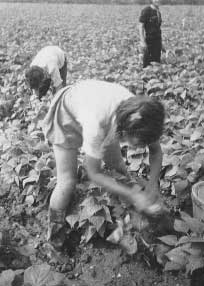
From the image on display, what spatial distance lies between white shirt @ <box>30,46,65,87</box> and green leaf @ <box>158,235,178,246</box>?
2483 millimetres

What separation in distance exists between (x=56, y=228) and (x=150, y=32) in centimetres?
541

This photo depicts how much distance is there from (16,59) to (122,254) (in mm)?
7246

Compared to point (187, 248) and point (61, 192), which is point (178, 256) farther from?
point (61, 192)

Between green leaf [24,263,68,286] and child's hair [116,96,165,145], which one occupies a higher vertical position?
child's hair [116,96,165,145]

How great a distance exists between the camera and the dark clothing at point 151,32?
781 cm

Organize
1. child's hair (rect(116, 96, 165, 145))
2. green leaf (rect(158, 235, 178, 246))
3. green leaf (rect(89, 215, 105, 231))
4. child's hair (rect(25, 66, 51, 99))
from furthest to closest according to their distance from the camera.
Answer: child's hair (rect(25, 66, 51, 99))
green leaf (rect(89, 215, 105, 231))
green leaf (rect(158, 235, 178, 246))
child's hair (rect(116, 96, 165, 145))

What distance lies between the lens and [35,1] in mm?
27875

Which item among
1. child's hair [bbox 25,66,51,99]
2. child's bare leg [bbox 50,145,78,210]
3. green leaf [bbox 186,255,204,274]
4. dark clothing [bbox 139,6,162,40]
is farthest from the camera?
dark clothing [bbox 139,6,162,40]

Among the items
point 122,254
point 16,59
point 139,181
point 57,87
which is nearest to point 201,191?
point 139,181

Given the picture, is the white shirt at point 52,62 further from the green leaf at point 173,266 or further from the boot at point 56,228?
the green leaf at point 173,266

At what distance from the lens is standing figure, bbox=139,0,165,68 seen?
7.82m

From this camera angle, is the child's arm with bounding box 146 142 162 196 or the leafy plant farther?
the child's arm with bounding box 146 142 162 196

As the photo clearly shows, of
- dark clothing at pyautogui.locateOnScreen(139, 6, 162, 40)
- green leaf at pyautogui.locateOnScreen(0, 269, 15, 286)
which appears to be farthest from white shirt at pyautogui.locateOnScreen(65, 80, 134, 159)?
dark clothing at pyautogui.locateOnScreen(139, 6, 162, 40)

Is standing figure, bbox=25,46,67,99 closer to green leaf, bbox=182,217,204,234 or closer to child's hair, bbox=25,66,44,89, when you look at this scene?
child's hair, bbox=25,66,44,89
